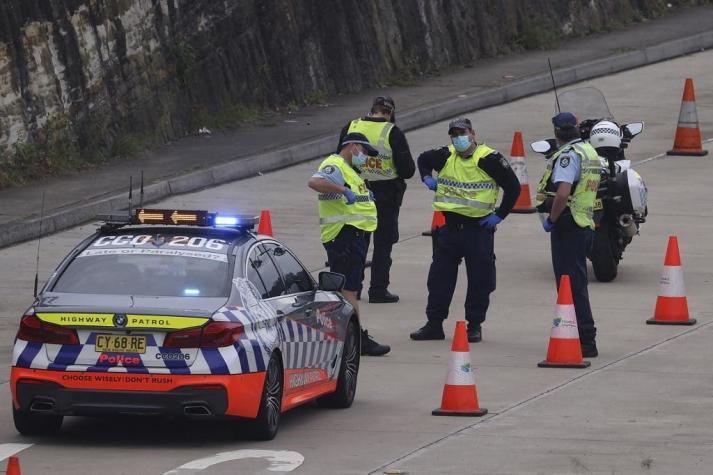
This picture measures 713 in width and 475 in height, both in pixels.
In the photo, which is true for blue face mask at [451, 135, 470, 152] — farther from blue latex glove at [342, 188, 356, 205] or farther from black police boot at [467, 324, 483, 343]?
black police boot at [467, 324, 483, 343]

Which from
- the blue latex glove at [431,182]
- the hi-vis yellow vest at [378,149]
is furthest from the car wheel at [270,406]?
the hi-vis yellow vest at [378,149]

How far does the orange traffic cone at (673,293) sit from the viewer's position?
15328mm

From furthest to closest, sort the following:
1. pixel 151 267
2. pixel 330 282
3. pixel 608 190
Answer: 1. pixel 608 190
2. pixel 330 282
3. pixel 151 267

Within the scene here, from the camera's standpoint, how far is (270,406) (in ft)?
35.8

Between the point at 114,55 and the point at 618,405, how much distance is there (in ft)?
→ 41.2

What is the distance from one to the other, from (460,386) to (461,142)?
3.26 meters

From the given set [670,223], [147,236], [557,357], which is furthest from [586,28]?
[147,236]

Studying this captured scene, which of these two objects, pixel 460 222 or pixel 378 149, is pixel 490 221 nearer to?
pixel 460 222

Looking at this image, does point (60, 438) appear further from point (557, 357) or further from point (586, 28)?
point (586, 28)

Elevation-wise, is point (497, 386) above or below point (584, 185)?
below

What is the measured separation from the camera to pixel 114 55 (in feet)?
76.5

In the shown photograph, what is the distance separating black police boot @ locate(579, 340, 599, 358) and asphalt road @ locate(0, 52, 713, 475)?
69mm

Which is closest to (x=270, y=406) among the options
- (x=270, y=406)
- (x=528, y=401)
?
(x=270, y=406)

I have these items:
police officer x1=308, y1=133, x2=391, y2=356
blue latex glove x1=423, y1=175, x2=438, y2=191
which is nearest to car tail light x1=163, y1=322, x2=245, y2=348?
police officer x1=308, y1=133, x2=391, y2=356
